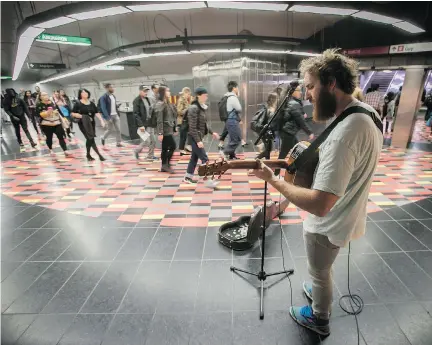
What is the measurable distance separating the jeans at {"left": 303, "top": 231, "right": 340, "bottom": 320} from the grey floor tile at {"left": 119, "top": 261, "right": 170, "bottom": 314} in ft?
4.32

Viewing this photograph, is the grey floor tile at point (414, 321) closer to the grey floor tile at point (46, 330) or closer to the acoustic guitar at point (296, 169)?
the acoustic guitar at point (296, 169)

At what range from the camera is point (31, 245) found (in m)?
3.04

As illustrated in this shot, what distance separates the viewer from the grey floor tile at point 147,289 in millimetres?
2104

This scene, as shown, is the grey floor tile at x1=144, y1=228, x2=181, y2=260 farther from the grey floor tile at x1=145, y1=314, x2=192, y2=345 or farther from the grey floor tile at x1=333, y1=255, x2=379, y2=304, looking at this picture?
the grey floor tile at x1=333, y1=255, x2=379, y2=304

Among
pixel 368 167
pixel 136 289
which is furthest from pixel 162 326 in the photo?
pixel 368 167

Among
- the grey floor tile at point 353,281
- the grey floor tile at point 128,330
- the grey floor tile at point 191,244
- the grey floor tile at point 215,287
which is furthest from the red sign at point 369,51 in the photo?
the grey floor tile at point 128,330

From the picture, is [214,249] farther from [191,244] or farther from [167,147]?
[167,147]

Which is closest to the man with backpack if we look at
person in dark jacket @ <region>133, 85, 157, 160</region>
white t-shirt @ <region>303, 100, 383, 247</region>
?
person in dark jacket @ <region>133, 85, 157, 160</region>

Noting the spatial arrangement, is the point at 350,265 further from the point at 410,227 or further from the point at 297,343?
the point at 410,227

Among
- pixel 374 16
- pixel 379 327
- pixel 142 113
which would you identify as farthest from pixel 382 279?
pixel 142 113

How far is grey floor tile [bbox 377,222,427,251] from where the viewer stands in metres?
2.80

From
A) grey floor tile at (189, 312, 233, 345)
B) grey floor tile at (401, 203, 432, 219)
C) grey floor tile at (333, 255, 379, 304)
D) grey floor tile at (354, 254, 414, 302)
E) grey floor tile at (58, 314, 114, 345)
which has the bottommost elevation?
grey floor tile at (401, 203, 432, 219)

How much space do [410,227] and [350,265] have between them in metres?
1.33

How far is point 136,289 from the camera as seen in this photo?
2.30 metres
